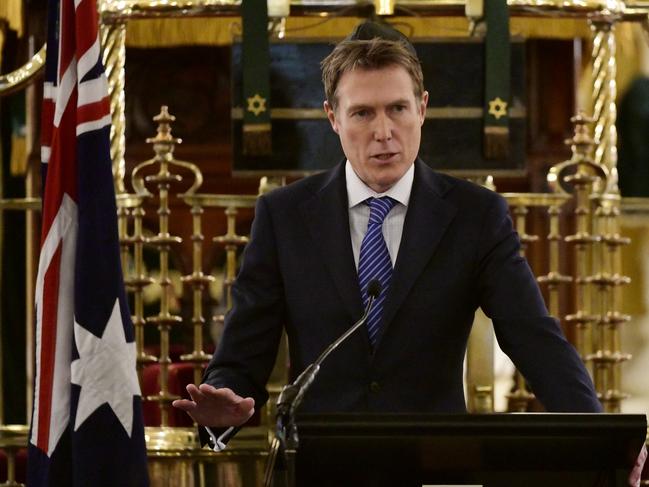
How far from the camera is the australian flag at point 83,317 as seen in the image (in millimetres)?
3947

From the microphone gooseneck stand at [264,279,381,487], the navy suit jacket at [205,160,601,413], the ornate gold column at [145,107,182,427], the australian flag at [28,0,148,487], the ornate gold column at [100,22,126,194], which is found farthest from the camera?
the ornate gold column at [100,22,126,194]

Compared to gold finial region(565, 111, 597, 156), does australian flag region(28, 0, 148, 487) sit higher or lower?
lower

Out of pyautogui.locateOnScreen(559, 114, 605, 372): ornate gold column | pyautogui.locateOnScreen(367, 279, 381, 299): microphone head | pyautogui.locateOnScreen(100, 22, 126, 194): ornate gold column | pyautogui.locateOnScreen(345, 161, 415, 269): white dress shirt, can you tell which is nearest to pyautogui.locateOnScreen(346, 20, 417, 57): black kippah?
pyautogui.locateOnScreen(345, 161, 415, 269): white dress shirt

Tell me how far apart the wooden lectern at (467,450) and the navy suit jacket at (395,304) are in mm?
676

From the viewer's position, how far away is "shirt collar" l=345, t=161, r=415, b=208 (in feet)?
10.2

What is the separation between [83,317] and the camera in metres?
3.94

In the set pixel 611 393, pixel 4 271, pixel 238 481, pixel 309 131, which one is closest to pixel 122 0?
pixel 309 131

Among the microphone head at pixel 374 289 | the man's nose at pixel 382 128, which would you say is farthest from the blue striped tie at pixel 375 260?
the microphone head at pixel 374 289

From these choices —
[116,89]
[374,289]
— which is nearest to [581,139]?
[116,89]

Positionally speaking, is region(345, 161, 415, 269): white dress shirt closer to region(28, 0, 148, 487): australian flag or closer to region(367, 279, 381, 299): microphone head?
region(367, 279, 381, 299): microphone head

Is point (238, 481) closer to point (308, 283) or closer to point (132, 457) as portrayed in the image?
point (132, 457)

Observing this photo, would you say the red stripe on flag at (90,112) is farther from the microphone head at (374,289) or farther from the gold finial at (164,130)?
the microphone head at (374,289)

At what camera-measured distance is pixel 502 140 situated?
4852mm

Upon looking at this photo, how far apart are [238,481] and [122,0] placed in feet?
6.02
